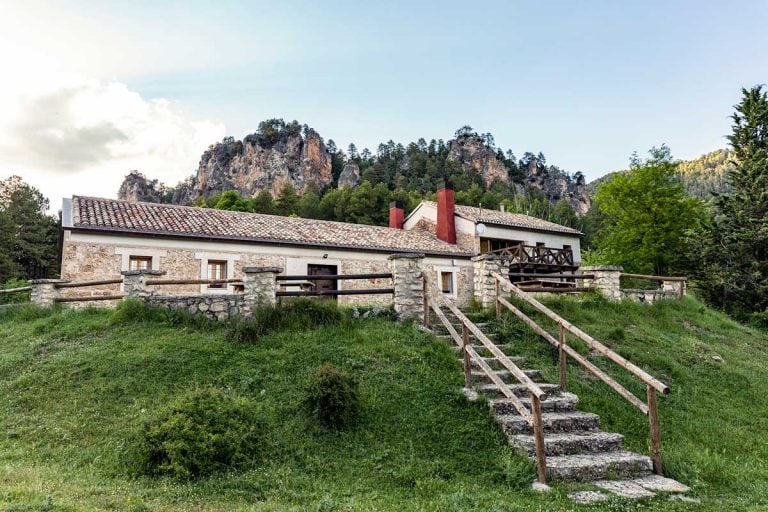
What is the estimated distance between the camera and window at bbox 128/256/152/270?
1427 cm

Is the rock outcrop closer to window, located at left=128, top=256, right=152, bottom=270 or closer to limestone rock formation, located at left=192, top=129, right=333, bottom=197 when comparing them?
limestone rock formation, located at left=192, top=129, right=333, bottom=197

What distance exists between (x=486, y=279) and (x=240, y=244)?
28.1 ft

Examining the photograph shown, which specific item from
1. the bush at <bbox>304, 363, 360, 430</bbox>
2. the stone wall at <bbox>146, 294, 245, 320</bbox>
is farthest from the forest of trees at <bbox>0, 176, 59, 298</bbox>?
the bush at <bbox>304, 363, 360, 430</bbox>

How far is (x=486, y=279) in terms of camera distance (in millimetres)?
10789

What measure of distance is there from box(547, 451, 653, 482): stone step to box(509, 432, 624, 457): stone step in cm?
9

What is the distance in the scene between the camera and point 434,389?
681cm

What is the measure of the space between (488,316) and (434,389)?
3547 mm

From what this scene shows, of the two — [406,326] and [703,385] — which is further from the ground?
[406,326]

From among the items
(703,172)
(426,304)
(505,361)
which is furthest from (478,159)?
(505,361)

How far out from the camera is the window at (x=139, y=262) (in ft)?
46.8

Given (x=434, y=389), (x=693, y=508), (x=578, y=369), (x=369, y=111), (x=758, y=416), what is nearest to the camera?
(x=693, y=508)

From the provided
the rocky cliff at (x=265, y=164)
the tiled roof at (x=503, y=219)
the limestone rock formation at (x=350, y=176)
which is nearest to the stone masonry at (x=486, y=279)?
the tiled roof at (x=503, y=219)

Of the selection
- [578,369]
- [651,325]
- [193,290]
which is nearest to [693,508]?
[578,369]

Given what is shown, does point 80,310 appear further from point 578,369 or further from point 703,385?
point 703,385
